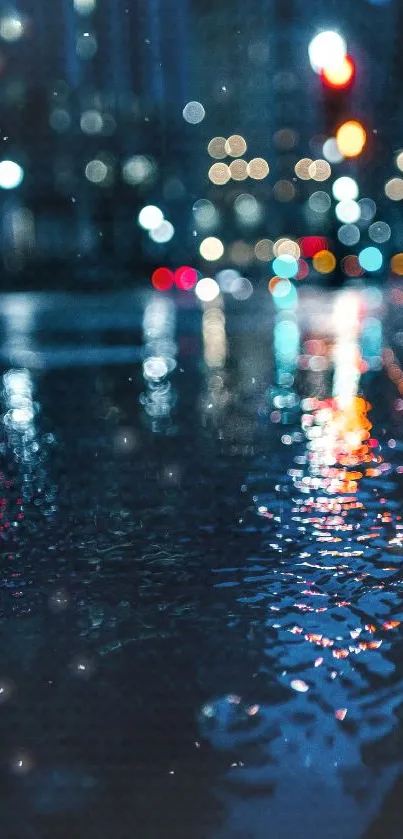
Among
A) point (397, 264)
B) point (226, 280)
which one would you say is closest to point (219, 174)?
point (397, 264)

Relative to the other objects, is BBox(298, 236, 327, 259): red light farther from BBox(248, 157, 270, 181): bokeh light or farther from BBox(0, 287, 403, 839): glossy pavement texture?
BBox(0, 287, 403, 839): glossy pavement texture

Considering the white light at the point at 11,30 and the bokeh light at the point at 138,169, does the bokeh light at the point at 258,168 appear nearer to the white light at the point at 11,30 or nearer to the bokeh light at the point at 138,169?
the bokeh light at the point at 138,169

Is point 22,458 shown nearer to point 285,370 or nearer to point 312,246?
point 285,370

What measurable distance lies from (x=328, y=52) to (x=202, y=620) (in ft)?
63.8

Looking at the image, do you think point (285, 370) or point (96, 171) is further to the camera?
point (96, 171)

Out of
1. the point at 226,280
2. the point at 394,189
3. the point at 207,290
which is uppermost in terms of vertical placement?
the point at 394,189

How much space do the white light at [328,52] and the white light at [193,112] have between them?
71.8 meters

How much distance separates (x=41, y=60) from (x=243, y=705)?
81.6 metres

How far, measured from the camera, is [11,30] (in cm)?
8644

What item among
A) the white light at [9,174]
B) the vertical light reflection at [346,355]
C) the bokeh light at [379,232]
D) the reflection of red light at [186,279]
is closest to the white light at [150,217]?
the white light at [9,174]

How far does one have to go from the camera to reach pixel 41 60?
82250 millimetres

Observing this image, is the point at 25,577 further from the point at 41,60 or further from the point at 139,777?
the point at 41,60

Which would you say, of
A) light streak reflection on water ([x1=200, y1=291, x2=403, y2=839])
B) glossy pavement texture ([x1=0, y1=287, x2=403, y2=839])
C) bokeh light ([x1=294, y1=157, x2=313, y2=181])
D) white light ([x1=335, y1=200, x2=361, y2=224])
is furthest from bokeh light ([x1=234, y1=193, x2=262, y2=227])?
Answer: light streak reflection on water ([x1=200, y1=291, x2=403, y2=839])

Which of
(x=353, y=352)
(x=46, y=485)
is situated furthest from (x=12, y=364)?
(x=46, y=485)
